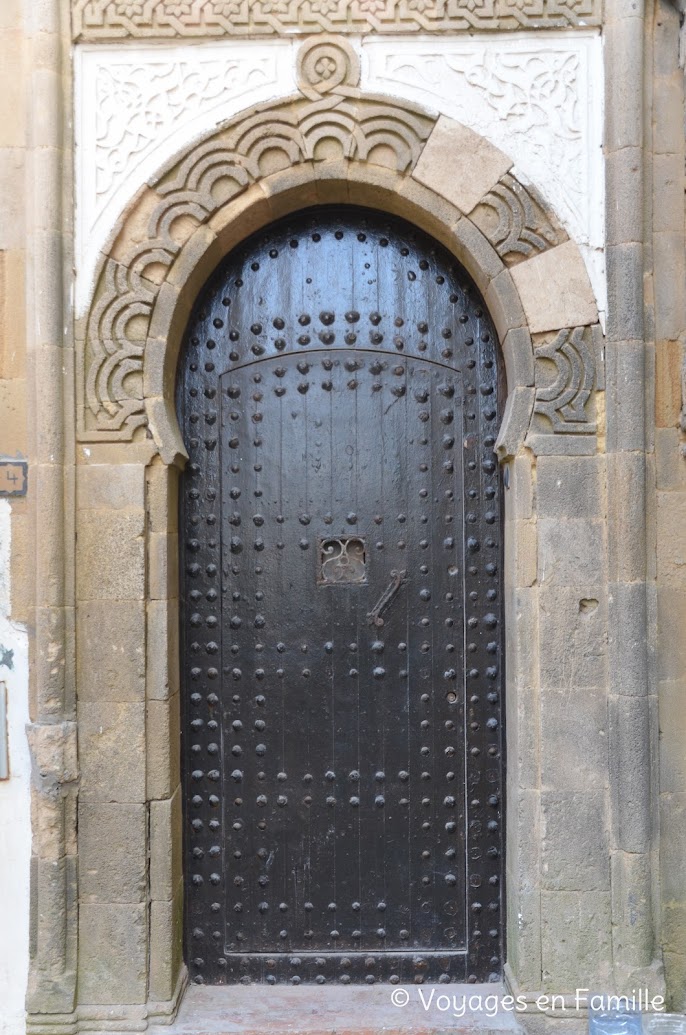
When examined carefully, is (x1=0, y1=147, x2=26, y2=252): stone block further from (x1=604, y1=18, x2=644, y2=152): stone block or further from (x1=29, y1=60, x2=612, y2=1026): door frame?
(x1=604, y1=18, x2=644, y2=152): stone block

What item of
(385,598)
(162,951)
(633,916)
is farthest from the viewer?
(385,598)

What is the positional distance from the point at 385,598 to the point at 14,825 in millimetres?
1611

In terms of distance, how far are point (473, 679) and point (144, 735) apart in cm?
127

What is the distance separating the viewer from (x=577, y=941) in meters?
2.94

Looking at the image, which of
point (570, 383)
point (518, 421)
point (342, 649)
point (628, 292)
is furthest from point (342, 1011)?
point (628, 292)

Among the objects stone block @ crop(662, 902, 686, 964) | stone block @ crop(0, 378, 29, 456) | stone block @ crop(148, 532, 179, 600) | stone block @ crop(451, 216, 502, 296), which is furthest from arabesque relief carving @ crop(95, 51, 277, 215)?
stone block @ crop(662, 902, 686, 964)

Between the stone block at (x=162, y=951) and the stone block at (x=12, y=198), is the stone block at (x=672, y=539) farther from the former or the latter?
the stone block at (x=12, y=198)

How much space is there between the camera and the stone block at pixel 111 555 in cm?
300

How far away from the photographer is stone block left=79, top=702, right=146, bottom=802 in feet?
9.78

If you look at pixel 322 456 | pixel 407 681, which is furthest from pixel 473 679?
pixel 322 456

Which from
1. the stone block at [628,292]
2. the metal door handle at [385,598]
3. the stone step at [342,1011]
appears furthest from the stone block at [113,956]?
the stone block at [628,292]

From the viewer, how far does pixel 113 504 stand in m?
3.00

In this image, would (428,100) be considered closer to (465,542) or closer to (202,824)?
(465,542)

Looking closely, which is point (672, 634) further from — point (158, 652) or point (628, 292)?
point (158, 652)
